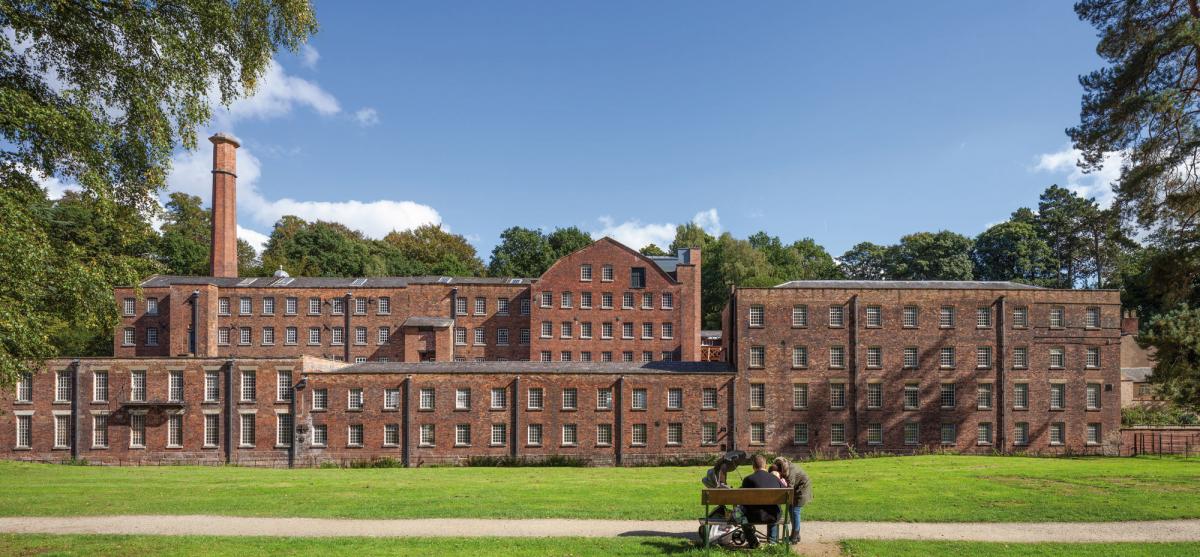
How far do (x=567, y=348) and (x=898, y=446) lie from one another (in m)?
26.2

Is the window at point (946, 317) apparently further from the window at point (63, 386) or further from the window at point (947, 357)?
the window at point (63, 386)

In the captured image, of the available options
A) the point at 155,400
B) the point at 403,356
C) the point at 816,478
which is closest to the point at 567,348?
the point at 403,356

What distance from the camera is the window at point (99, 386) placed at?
125ft

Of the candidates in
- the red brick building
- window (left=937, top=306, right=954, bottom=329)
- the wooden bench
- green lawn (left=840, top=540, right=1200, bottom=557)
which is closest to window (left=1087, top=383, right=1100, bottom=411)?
the red brick building

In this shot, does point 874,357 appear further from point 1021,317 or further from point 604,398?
point 604,398

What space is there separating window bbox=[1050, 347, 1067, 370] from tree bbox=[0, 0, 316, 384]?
43.0 m

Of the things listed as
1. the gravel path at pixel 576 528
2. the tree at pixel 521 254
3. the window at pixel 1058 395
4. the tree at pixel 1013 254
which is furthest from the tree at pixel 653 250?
the gravel path at pixel 576 528

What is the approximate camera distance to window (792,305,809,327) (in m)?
41.0

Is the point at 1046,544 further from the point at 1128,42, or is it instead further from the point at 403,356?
the point at 403,356

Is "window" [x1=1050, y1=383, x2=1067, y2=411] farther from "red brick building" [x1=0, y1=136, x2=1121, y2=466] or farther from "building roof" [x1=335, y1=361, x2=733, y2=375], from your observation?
"building roof" [x1=335, y1=361, x2=733, y2=375]

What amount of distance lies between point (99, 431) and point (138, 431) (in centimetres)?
214

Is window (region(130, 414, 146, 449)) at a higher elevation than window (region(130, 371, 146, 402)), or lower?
lower

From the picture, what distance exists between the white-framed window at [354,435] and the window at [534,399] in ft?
30.9

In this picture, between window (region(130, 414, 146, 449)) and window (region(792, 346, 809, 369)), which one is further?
window (region(792, 346, 809, 369))
